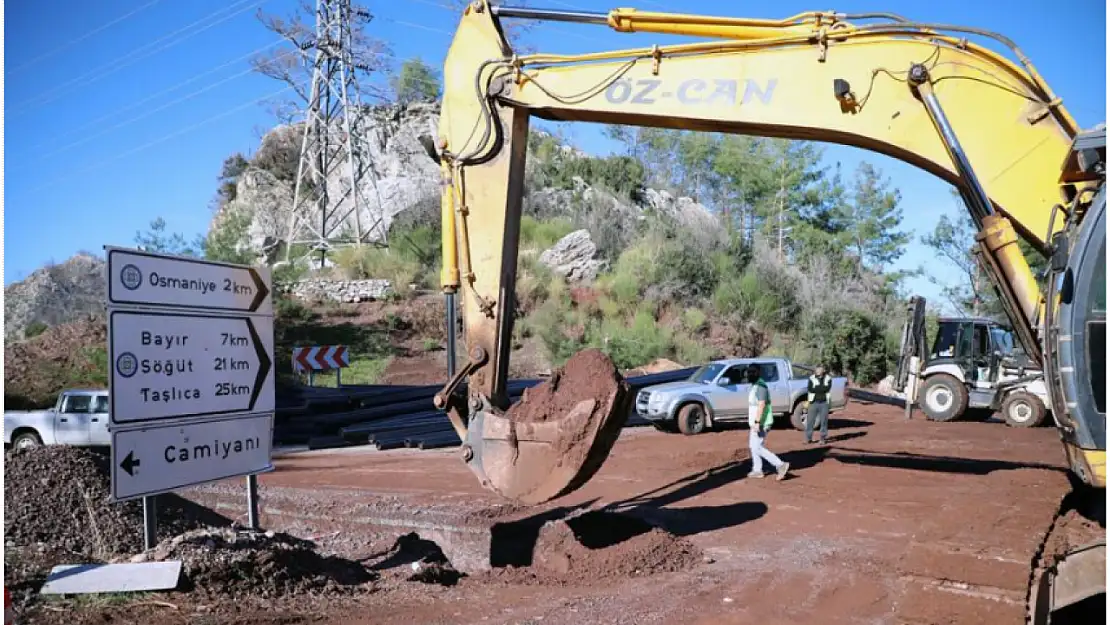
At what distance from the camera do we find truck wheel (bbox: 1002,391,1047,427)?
22.9 m

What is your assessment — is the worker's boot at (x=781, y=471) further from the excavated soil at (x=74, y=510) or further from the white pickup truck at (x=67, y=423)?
the white pickup truck at (x=67, y=423)

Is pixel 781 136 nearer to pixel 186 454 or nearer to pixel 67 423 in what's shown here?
pixel 186 454

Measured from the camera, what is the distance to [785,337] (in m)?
39.2

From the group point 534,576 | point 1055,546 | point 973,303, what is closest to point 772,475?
point 534,576

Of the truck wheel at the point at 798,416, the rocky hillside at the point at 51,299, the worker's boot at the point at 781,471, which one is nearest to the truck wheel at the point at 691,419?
the truck wheel at the point at 798,416

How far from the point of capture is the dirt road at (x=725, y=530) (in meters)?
5.68

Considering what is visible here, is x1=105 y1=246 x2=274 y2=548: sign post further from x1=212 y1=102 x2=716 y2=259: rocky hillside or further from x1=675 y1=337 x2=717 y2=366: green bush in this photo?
x1=212 y1=102 x2=716 y2=259: rocky hillside

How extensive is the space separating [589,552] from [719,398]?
12773 mm

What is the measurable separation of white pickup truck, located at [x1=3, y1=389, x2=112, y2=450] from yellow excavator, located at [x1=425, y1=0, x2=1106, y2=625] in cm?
1262

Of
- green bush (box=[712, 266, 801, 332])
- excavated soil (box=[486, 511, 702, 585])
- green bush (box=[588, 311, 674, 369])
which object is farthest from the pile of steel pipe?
green bush (box=[712, 266, 801, 332])

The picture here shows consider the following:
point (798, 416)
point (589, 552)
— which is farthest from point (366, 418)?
point (589, 552)

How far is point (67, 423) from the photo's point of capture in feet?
58.2

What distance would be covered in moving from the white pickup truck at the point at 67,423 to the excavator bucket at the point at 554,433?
13013mm

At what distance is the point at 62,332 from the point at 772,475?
2693 centimetres
